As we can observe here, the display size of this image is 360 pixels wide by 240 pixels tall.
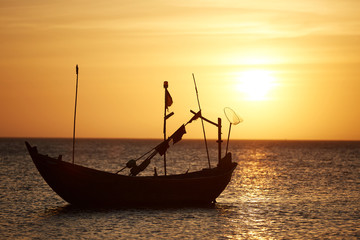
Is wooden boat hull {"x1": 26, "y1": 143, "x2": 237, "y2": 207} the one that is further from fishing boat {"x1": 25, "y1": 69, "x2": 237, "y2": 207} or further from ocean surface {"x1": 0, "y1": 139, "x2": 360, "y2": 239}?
ocean surface {"x1": 0, "y1": 139, "x2": 360, "y2": 239}

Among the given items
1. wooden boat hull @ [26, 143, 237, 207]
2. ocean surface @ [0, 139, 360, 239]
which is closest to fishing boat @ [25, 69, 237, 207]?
wooden boat hull @ [26, 143, 237, 207]

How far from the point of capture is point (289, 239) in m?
24.1

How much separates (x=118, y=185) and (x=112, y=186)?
319 mm

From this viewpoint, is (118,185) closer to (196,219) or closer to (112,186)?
(112,186)

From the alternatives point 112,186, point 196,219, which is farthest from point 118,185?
point 196,219

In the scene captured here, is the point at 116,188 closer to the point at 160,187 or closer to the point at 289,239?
the point at 160,187

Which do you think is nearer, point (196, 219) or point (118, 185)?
point (196, 219)

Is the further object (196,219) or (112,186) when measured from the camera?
(112,186)

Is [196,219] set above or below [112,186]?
below

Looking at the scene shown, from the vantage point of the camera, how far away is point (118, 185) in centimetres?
3036

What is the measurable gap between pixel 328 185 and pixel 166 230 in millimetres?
28290

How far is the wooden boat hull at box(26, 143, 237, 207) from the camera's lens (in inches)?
1169

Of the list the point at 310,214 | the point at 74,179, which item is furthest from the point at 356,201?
the point at 74,179

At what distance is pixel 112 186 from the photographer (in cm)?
3036
